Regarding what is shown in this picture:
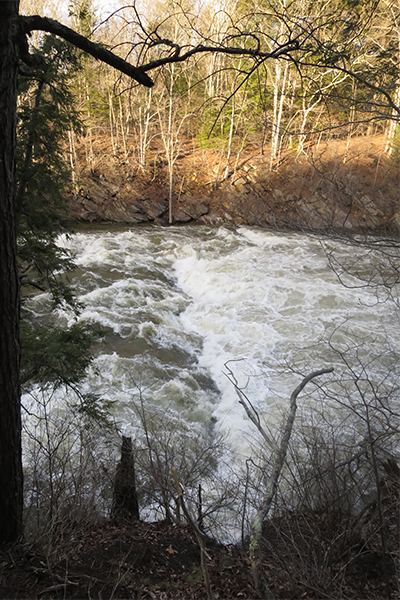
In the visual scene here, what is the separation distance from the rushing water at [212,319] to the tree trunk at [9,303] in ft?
12.9

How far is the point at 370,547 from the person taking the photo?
4.78 meters

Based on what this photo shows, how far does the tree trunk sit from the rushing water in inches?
155

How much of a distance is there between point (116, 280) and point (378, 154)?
727 inches

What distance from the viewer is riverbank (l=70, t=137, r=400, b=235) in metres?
21.3

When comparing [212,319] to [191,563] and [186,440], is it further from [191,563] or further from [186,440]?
[191,563]

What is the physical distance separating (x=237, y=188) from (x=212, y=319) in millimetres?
→ 14354

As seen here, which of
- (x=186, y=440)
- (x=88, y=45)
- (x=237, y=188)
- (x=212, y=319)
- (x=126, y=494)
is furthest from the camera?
(x=237, y=188)

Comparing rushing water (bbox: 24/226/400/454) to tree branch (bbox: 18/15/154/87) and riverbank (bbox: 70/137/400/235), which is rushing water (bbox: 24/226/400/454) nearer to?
riverbank (bbox: 70/137/400/235)

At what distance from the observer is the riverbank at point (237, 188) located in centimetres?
2130

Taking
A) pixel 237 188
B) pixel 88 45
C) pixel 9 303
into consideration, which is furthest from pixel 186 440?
pixel 237 188

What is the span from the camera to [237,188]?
23578 millimetres

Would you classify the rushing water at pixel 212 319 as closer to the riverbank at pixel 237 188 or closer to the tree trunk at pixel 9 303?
the tree trunk at pixel 9 303

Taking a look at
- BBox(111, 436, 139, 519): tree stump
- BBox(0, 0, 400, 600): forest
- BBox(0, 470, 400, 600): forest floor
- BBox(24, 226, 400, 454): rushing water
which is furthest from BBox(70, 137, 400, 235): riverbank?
BBox(0, 470, 400, 600): forest floor

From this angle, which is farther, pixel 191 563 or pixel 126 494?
pixel 126 494
